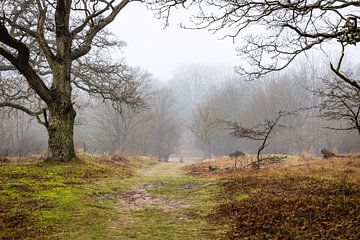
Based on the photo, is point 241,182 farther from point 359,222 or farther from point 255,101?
point 255,101

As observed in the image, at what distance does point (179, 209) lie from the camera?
8188 millimetres

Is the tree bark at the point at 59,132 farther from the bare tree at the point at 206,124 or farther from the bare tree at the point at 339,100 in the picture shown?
the bare tree at the point at 206,124

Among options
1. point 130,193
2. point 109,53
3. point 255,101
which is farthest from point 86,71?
point 255,101

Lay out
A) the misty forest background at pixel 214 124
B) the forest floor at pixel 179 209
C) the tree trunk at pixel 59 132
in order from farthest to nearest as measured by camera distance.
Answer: the misty forest background at pixel 214 124 < the tree trunk at pixel 59 132 < the forest floor at pixel 179 209

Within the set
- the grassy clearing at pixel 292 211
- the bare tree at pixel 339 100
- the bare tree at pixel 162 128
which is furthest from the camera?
the bare tree at pixel 162 128

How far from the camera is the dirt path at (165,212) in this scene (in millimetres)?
6012

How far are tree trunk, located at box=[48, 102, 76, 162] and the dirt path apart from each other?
4006 millimetres

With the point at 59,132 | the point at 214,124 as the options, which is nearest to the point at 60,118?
the point at 59,132

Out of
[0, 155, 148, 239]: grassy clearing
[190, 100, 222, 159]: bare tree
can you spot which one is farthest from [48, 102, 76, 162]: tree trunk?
[190, 100, 222, 159]: bare tree

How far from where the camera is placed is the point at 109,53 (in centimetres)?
2080

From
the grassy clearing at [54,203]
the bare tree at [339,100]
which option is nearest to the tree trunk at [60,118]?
the grassy clearing at [54,203]

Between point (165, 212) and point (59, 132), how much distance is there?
8.06 meters

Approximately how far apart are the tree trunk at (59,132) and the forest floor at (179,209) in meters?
2.85

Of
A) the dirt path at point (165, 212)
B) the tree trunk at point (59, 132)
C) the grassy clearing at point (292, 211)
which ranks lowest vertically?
the dirt path at point (165, 212)
